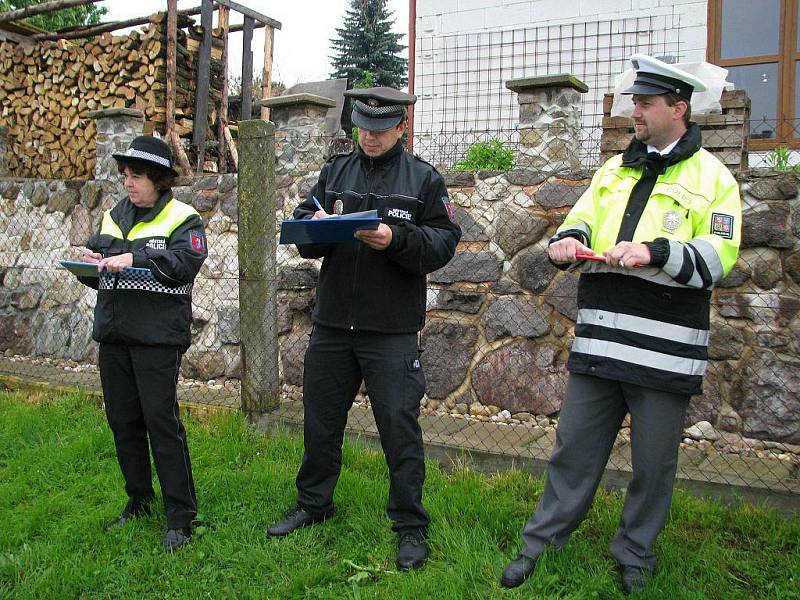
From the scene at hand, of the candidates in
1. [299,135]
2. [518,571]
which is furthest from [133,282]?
[299,135]

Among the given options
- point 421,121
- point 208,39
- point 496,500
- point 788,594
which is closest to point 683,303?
point 788,594

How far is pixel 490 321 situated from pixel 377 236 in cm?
237

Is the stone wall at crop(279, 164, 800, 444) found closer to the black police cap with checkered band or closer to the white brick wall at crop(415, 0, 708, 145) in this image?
the black police cap with checkered band

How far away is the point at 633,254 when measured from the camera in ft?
8.06

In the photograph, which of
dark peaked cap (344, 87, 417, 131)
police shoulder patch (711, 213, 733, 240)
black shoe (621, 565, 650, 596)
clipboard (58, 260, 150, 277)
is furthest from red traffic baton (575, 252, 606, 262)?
clipboard (58, 260, 150, 277)

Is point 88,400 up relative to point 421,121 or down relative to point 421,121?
down

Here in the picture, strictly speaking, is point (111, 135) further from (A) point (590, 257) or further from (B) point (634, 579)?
(B) point (634, 579)

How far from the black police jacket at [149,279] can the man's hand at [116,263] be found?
5cm

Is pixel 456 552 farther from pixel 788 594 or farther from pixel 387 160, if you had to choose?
pixel 387 160

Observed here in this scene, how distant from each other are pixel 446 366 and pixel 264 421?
1290 millimetres

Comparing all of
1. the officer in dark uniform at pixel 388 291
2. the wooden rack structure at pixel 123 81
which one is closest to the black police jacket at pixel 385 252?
the officer in dark uniform at pixel 388 291

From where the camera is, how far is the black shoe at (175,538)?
3.19m

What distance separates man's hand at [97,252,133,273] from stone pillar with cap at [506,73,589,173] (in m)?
2.91

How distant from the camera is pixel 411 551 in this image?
3.03 metres
